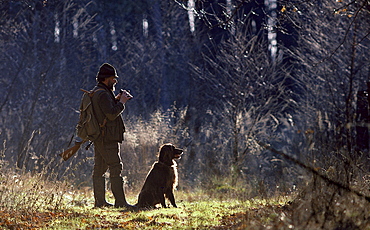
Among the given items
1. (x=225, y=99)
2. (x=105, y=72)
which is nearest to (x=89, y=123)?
(x=105, y=72)

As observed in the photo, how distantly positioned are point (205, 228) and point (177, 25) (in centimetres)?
2156

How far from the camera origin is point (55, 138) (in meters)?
16.0

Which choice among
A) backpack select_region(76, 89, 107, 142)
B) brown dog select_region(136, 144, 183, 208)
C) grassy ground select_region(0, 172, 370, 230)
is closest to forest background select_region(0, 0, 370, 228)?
grassy ground select_region(0, 172, 370, 230)

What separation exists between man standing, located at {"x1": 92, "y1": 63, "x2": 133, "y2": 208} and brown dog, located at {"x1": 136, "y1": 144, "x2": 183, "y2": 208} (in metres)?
0.38

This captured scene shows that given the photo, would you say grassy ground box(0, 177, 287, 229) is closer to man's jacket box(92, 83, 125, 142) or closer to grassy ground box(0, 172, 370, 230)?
grassy ground box(0, 172, 370, 230)

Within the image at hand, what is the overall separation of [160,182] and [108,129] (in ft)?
3.92

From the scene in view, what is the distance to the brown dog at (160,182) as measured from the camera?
8.03 m

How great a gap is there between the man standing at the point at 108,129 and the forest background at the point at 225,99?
0.30 metres

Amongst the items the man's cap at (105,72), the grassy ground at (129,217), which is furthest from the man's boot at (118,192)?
the man's cap at (105,72)

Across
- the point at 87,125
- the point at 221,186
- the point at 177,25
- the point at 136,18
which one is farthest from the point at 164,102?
the point at 87,125

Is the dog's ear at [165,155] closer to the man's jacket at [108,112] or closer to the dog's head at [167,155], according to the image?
the dog's head at [167,155]

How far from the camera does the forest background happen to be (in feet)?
30.1

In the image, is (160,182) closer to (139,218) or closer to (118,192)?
(118,192)

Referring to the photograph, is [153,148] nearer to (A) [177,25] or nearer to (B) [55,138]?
(B) [55,138]
